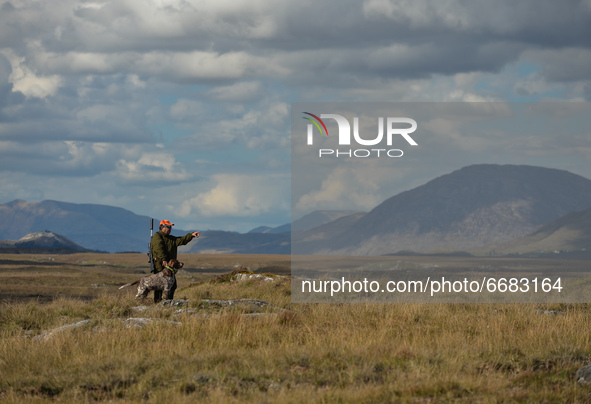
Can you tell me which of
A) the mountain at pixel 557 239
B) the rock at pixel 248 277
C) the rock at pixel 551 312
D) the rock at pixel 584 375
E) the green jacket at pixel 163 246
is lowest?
the rock at pixel 584 375

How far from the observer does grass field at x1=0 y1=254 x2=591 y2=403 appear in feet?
32.0

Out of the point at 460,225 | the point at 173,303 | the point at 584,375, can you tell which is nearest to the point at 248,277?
the point at 173,303

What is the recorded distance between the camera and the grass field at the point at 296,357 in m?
9.74

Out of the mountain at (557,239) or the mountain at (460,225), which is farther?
the mountain at (460,225)

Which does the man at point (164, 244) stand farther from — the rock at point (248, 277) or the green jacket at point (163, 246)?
the rock at point (248, 277)

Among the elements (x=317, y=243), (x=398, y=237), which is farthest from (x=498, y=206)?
(x=317, y=243)

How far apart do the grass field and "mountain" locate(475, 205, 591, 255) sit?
129 meters

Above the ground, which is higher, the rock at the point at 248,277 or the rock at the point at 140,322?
the rock at the point at 248,277

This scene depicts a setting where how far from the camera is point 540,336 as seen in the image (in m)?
13.9

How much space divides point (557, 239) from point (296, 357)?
146 meters

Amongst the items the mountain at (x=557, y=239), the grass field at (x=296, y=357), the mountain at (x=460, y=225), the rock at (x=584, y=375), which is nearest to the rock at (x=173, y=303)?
the grass field at (x=296, y=357)

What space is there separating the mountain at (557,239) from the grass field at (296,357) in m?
129

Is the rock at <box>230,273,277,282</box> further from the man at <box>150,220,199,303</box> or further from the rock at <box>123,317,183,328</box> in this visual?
the rock at <box>123,317,183,328</box>

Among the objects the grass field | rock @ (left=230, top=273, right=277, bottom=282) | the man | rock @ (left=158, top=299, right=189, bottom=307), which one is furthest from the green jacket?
rock @ (left=230, top=273, right=277, bottom=282)
